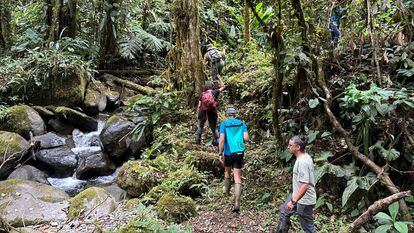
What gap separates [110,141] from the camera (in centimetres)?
976

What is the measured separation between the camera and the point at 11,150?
8.64m

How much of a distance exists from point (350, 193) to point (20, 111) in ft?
28.6

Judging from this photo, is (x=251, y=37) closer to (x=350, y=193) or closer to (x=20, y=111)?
(x=20, y=111)

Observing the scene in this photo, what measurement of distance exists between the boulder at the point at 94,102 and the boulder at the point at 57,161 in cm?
244

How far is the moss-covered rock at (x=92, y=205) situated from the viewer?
6.53 meters

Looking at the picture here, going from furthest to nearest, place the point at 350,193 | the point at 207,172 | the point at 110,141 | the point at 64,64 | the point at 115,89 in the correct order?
the point at 115,89 < the point at 64,64 < the point at 110,141 < the point at 207,172 < the point at 350,193

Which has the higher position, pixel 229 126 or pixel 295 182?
pixel 229 126

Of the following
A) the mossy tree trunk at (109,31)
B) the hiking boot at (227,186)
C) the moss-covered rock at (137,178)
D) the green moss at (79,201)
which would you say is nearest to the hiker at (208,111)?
the moss-covered rock at (137,178)

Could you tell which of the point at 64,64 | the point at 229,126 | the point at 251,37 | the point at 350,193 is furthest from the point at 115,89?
the point at 350,193

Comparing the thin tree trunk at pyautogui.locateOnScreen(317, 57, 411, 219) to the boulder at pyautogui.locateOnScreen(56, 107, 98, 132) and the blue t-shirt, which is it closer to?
the blue t-shirt

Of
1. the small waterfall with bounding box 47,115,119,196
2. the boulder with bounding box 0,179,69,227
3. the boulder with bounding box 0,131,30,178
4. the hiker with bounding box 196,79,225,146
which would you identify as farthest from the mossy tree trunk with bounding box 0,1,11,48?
the hiker with bounding box 196,79,225,146

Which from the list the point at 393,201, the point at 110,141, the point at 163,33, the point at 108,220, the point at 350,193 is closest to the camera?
the point at 393,201

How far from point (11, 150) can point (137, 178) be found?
347 centimetres

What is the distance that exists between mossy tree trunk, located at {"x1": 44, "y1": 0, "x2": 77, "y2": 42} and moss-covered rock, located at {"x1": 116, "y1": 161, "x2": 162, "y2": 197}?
711 centimetres
